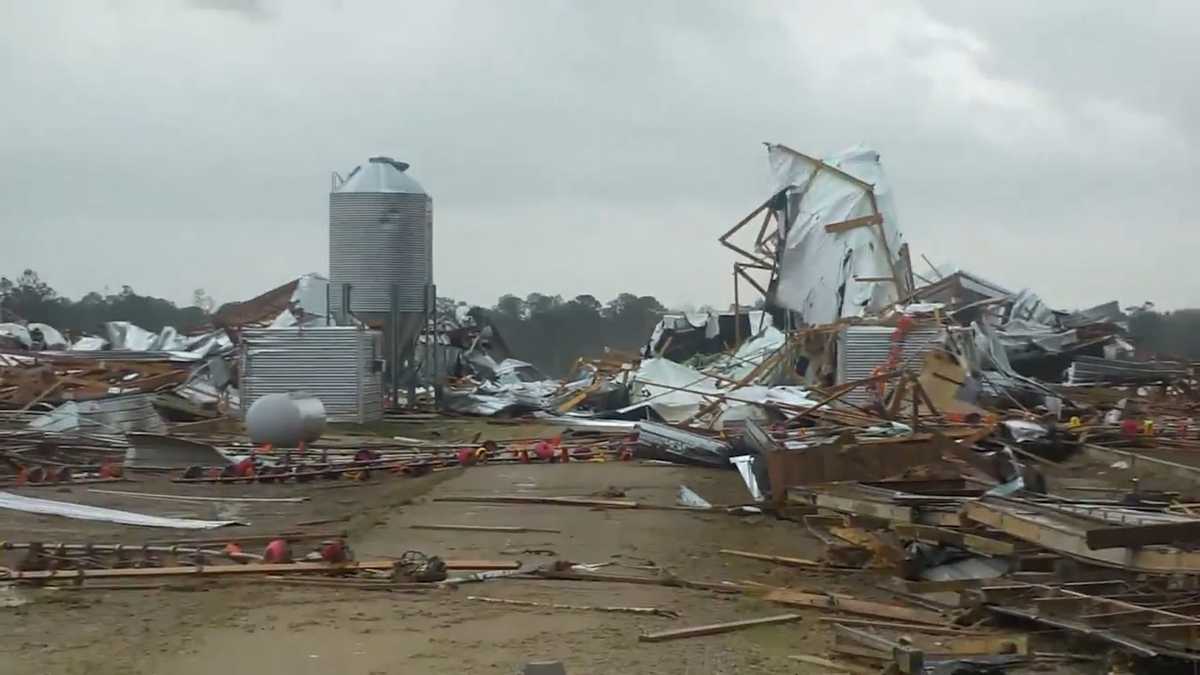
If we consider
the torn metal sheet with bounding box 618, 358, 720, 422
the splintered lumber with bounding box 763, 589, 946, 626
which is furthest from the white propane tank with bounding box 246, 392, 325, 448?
the splintered lumber with bounding box 763, 589, 946, 626

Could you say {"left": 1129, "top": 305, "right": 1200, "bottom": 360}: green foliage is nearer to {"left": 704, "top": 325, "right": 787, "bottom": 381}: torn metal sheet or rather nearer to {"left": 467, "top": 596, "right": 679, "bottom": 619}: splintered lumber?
{"left": 704, "top": 325, "right": 787, "bottom": 381}: torn metal sheet

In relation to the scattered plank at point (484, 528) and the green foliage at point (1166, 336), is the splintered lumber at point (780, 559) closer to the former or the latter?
the scattered plank at point (484, 528)

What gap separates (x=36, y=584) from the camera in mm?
10312

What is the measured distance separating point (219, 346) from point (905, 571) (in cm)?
2593

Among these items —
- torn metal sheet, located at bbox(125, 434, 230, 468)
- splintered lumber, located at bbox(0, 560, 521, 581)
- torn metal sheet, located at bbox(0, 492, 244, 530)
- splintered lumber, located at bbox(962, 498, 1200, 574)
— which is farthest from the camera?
torn metal sheet, located at bbox(125, 434, 230, 468)

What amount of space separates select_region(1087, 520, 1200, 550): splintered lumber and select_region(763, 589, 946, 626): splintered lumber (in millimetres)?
1131

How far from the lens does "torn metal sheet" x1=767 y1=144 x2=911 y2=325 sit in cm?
3559

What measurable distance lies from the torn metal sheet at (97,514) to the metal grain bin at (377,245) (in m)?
14.6

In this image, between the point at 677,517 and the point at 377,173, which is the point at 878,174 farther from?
the point at 677,517

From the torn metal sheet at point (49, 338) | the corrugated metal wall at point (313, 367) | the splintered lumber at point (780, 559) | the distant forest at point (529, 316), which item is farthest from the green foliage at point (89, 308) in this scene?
the splintered lumber at point (780, 559)

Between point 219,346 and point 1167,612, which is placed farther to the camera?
point 219,346

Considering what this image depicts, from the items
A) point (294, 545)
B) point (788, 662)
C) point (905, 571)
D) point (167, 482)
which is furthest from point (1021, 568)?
point (167, 482)

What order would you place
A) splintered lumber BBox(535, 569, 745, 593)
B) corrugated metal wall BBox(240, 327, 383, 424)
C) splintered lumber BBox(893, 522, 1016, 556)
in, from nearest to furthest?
splintered lumber BBox(893, 522, 1016, 556)
splintered lumber BBox(535, 569, 745, 593)
corrugated metal wall BBox(240, 327, 383, 424)

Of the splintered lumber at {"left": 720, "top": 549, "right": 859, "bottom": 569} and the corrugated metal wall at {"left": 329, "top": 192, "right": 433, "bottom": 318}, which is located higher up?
the corrugated metal wall at {"left": 329, "top": 192, "right": 433, "bottom": 318}
